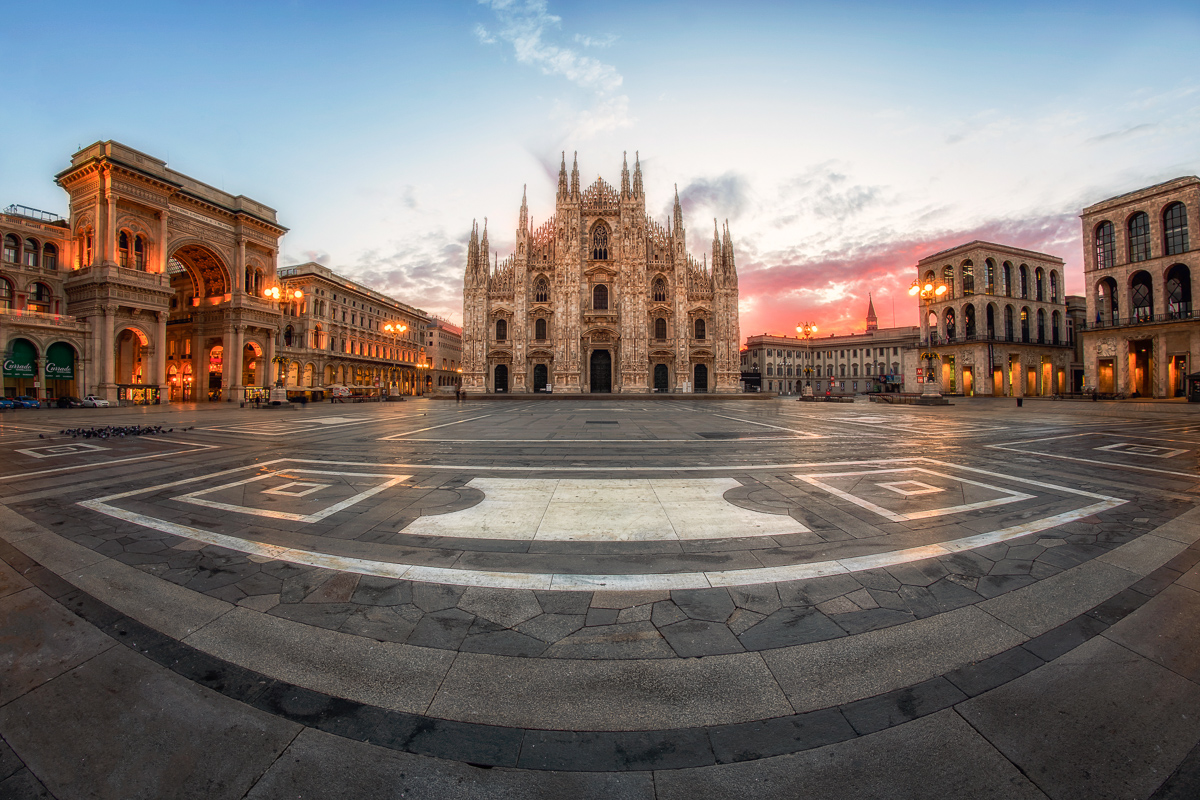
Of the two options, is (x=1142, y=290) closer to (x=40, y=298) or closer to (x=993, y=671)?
(x=993, y=671)

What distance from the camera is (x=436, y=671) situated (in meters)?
2.13

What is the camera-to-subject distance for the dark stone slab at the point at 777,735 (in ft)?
5.53

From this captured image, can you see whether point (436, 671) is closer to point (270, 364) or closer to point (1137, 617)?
point (1137, 617)

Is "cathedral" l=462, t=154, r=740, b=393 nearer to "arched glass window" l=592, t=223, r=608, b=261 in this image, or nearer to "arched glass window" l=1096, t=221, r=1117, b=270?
"arched glass window" l=592, t=223, r=608, b=261

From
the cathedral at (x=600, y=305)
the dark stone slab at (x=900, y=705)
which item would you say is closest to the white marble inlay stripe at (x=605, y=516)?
the dark stone slab at (x=900, y=705)

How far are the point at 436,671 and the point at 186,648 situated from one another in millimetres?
1416

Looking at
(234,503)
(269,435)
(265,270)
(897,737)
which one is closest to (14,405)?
(265,270)

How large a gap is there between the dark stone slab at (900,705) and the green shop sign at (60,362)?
48562mm

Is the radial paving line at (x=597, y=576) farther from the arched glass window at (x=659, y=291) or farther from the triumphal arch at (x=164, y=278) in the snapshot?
the arched glass window at (x=659, y=291)

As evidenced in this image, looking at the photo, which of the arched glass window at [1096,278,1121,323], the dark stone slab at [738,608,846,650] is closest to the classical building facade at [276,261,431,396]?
the dark stone slab at [738,608,846,650]

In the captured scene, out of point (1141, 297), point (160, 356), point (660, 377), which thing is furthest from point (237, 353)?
point (1141, 297)

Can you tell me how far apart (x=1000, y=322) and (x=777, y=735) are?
61584mm

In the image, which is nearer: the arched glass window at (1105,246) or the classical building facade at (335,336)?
the arched glass window at (1105,246)

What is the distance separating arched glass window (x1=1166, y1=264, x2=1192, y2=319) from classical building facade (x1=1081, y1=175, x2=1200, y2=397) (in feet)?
0.16
